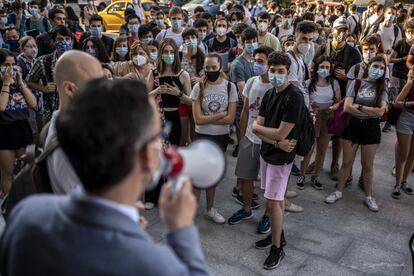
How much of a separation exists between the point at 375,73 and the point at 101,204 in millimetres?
4201

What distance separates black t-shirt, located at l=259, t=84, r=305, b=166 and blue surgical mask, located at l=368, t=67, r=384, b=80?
1.48 meters

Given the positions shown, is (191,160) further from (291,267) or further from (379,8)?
(379,8)

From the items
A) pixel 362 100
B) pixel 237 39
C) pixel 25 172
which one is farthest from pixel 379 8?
pixel 25 172

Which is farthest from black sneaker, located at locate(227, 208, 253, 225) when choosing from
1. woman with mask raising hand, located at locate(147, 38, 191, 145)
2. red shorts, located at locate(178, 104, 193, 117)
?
red shorts, located at locate(178, 104, 193, 117)

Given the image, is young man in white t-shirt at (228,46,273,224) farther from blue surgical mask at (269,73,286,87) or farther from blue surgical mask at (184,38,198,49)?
blue surgical mask at (184,38,198,49)

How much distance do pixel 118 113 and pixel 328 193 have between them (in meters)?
4.61

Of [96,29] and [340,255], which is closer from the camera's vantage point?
[340,255]

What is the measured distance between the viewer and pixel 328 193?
5289 millimetres

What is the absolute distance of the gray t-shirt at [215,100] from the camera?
445 cm

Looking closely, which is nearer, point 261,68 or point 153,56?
point 261,68

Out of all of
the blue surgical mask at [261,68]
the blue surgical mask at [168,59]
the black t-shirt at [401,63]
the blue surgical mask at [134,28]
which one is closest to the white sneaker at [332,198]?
the blue surgical mask at [261,68]

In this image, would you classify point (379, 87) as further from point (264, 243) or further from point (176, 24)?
point (176, 24)

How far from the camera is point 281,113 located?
3.63 metres

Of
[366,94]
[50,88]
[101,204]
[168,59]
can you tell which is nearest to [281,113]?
[366,94]
